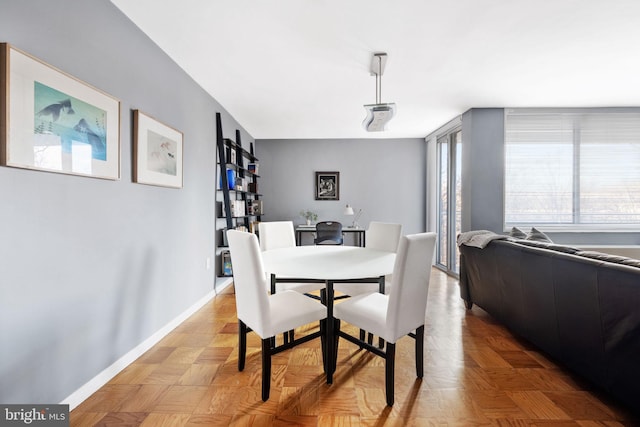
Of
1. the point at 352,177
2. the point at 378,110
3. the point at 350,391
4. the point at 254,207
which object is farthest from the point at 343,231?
the point at 350,391

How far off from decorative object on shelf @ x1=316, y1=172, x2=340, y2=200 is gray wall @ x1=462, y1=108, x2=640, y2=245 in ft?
7.82

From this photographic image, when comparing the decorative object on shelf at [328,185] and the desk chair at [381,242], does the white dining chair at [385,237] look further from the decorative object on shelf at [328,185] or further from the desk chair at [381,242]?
the decorative object on shelf at [328,185]

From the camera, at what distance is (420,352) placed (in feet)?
5.70

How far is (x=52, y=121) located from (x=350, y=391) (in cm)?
207

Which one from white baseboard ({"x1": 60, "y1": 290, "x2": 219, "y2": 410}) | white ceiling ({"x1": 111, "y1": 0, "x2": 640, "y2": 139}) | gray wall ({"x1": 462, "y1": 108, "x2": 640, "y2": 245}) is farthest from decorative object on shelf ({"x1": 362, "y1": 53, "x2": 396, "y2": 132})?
white baseboard ({"x1": 60, "y1": 290, "x2": 219, "y2": 410})

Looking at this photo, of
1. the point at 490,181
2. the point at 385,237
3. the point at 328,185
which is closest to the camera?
the point at 385,237

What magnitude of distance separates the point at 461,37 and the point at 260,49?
154 cm

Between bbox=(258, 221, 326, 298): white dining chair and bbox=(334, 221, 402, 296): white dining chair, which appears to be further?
bbox=(258, 221, 326, 298): white dining chair

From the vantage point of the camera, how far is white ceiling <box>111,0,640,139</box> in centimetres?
183

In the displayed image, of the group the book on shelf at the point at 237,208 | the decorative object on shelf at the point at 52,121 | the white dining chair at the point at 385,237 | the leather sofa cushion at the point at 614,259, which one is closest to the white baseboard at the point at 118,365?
the decorative object on shelf at the point at 52,121

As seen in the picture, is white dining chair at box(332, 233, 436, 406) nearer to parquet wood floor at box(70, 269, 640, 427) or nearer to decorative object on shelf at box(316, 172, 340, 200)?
parquet wood floor at box(70, 269, 640, 427)

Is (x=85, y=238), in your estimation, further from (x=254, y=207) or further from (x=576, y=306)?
(x=254, y=207)

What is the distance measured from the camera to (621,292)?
1386mm

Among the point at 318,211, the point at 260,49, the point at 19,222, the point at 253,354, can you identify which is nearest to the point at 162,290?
the point at 253,354
